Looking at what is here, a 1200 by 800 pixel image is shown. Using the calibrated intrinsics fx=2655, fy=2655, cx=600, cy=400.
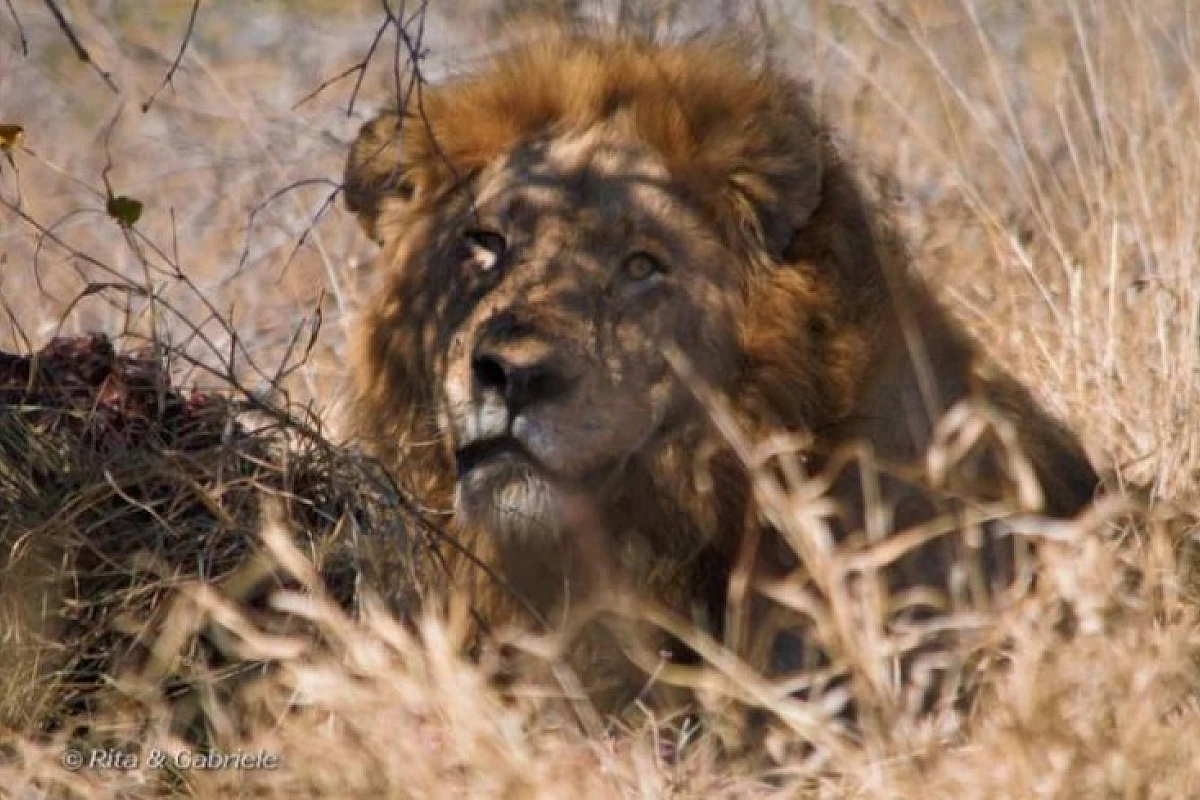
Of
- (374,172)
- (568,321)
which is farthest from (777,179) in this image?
(374,172)

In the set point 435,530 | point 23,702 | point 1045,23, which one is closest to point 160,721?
point 23,702

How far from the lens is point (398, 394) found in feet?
18.7

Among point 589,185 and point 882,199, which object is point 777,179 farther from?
point 882,199

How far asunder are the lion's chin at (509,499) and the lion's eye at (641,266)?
1.78ft

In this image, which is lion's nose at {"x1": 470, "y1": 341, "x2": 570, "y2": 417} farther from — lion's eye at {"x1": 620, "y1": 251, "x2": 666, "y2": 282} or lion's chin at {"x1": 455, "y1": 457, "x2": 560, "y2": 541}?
lion's eye at {"x1": 620, "y1": 251, "x2": 666, "y2": 282}

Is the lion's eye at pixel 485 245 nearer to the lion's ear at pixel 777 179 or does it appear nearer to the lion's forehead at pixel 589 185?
the lion's forehead at pixel 589 185

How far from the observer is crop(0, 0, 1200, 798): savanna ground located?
13.7 feet

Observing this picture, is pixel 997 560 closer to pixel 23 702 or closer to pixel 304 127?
pixel 23 702

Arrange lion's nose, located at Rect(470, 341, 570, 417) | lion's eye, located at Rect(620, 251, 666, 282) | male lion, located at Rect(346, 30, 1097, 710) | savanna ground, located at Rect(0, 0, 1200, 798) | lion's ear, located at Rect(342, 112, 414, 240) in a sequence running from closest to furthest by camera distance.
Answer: savanna ground, located at Rect(0, 0, 1200, 798) → lion's nose, located at Rect(470, 341, 570, 417) → male lion, located at Rect(346, 30, 1097, 710) → lion's eye, located at Rect(620, 251, 666, 282) → lion's ear, located at Rect(342, 112, 414, 240)

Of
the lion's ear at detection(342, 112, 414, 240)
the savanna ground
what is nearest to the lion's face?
the lion's ear at detection(342, 112, 414, 240)

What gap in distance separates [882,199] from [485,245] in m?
1.22

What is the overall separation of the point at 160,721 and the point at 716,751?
40.8 inches

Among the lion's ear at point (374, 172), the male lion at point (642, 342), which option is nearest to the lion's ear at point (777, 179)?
the male lion at point (642, 342)

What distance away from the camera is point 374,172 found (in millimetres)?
5887
